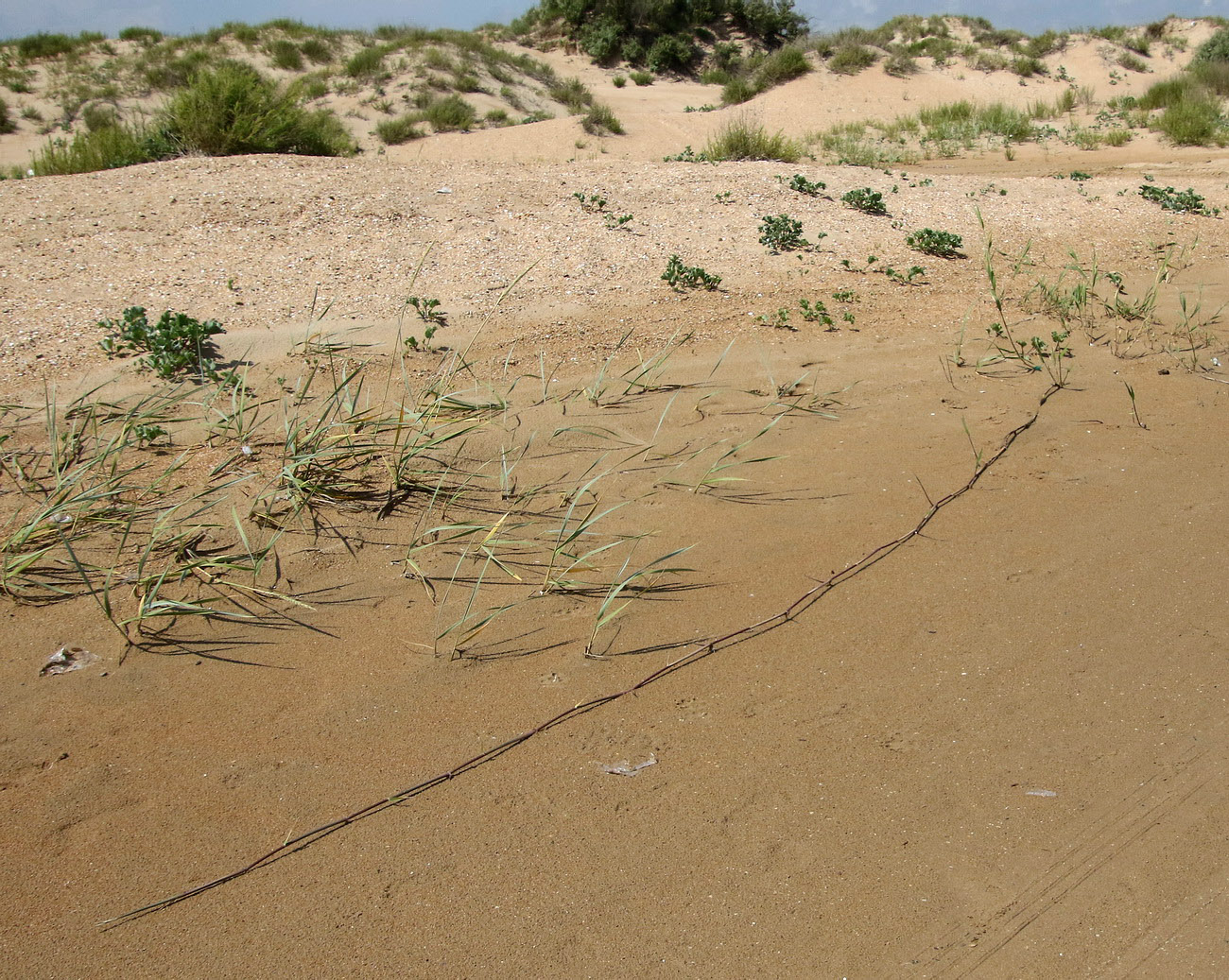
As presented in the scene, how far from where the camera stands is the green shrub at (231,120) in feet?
26.5

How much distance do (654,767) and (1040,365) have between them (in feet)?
11.3

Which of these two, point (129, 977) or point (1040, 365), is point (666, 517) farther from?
point (1040, 365)

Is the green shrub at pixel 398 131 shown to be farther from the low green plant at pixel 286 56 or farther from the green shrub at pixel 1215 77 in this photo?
the green shrub at pixel 1215 77

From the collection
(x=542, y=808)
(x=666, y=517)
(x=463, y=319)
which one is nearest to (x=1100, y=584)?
(x=666, y=517)

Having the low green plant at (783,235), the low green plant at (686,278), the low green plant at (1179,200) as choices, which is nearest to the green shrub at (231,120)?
the low green plant at (686,278)

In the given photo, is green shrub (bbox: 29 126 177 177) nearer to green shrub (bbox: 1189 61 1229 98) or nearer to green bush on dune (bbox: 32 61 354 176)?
green bush on dune (bbox: 32 61 354 176)

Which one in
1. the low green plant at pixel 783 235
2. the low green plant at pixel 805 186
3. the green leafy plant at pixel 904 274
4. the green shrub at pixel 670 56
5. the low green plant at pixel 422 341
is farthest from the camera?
the green shrub at pixel 670 56

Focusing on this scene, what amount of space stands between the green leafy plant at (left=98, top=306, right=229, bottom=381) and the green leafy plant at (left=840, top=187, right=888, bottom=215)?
173 inches

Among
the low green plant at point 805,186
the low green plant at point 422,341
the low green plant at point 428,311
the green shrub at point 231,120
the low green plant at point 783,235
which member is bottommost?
the low green plant at point 422,341

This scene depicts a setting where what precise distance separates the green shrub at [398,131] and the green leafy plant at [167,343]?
34.1ft

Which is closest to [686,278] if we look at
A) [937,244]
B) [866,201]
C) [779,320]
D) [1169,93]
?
[779,320]

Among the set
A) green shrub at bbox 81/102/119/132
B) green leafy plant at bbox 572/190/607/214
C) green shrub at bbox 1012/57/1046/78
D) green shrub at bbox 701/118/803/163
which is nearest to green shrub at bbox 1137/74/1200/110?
green shrub at bbox 1012/57/1046/78

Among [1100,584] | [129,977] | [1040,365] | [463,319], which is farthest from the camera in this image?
[463,319]

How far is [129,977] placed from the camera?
1.98m
